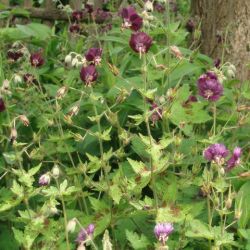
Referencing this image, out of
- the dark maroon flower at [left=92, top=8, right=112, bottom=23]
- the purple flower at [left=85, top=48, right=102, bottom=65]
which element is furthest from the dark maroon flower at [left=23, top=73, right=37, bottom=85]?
the dark maroon flower at [left=92, top=8, right=112, bottom=23]

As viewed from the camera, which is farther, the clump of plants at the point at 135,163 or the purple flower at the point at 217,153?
the clump of plants at the point at 135,163

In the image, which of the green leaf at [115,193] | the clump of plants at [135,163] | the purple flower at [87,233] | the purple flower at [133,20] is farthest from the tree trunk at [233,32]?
the purple flower at [87,233]

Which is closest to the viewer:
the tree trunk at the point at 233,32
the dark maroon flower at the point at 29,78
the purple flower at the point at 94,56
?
the purple flower at the point at 94,56

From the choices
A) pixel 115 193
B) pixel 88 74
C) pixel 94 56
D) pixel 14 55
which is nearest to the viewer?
pixel 115 193

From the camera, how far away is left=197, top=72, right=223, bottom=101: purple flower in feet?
7.79

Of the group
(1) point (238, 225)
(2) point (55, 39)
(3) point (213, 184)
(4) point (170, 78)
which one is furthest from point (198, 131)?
(2) point (55, 39)

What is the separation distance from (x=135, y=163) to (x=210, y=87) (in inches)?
15.6

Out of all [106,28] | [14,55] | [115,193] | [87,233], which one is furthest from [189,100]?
[106,28]

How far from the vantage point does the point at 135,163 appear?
2.21m

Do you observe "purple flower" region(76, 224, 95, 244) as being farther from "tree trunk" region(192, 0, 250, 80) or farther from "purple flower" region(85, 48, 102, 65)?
"tree trunk" region(192, 0, 250, 80)

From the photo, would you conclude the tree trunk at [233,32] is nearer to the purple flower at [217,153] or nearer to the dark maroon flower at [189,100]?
the dark maroon flower at [189,100]

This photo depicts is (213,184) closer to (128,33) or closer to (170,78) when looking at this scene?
(170,78)

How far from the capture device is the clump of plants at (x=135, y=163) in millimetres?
2180

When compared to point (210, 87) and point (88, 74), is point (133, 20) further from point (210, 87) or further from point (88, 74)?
point (210, 87)
